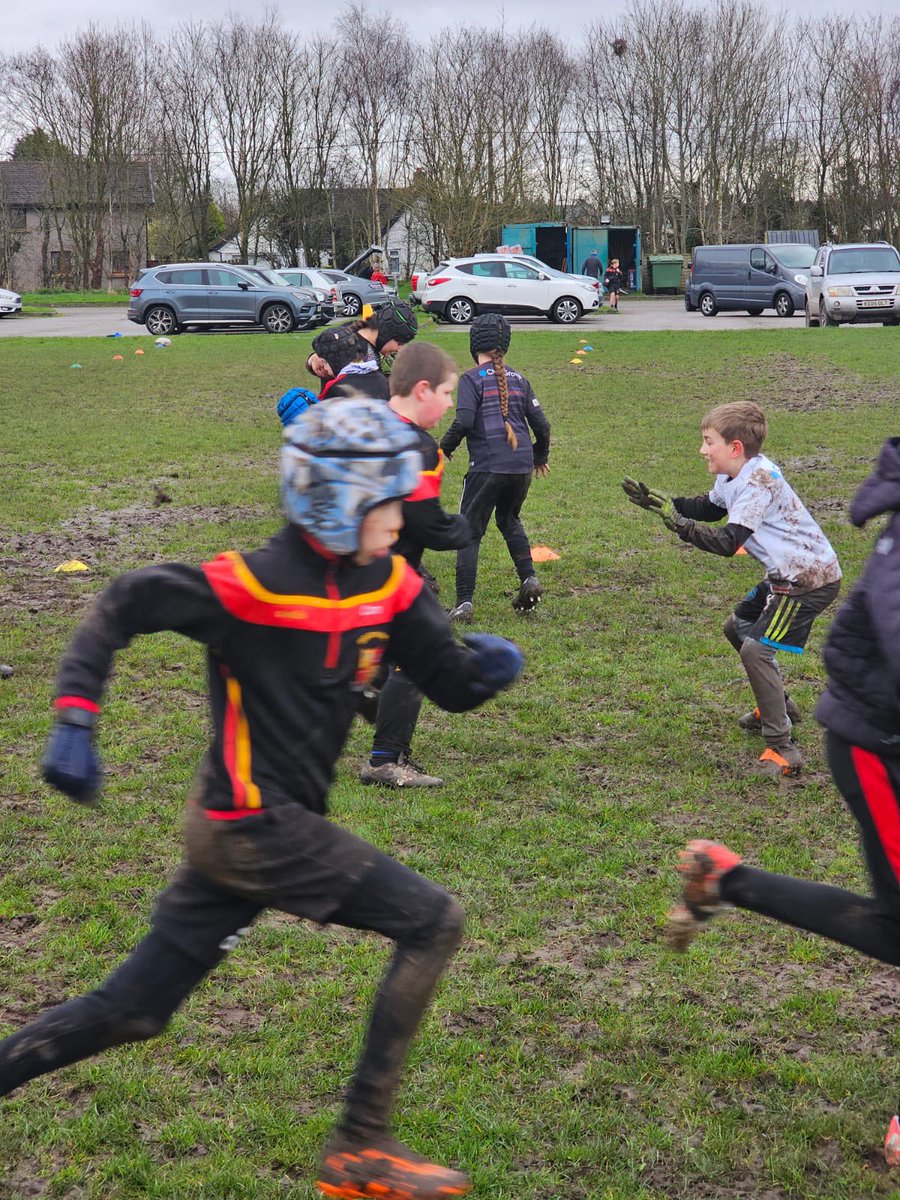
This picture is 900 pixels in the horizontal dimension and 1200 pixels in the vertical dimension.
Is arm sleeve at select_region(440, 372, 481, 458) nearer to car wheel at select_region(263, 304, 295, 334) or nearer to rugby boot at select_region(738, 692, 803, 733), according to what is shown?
rugby boot at select_region(738, 692, 803, 733)

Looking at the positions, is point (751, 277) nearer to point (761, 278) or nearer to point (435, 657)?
point (761, 278)

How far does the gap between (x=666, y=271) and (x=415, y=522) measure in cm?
4541

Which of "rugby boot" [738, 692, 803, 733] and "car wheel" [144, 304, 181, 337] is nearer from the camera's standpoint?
"rugby boot" [738, 692, 803, 733]

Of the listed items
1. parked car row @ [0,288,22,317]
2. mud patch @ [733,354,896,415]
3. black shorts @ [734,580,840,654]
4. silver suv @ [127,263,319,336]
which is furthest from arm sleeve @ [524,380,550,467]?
parked car row @ [0,288,22,317]

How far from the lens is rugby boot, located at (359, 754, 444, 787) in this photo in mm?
5559

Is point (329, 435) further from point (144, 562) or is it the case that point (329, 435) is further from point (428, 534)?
point (144, 562)

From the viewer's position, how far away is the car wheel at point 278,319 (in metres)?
30.5

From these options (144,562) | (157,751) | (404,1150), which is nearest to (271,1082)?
(404,1150)

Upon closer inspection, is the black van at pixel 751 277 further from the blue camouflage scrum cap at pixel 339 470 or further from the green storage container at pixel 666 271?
the blue camouflage scrum cap at pixel 339 470

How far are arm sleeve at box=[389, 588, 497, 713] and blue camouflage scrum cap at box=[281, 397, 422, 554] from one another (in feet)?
1.07

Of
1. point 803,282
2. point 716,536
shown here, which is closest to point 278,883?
point 716,536

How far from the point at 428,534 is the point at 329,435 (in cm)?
219

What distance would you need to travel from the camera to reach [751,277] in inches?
1273

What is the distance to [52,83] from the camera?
57.1 metres
